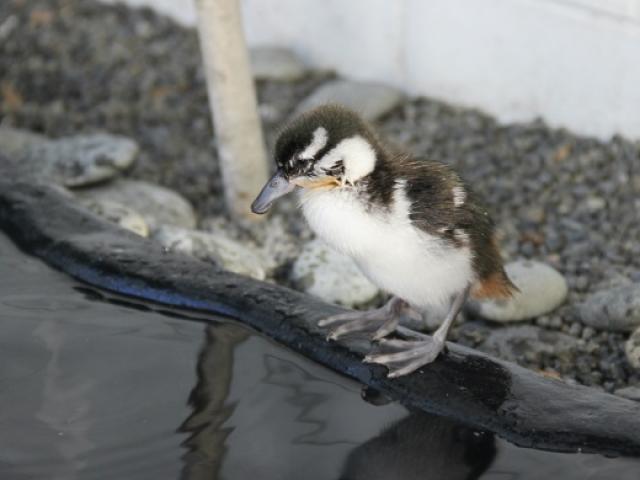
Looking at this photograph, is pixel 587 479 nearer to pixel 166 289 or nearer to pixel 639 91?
pixel 166 289

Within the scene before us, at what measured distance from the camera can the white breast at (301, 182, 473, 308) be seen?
3.33 meters

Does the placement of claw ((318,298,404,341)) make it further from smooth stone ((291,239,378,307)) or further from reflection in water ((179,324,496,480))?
smooth stone ((291,239,378,307))

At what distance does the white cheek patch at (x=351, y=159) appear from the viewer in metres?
3.32

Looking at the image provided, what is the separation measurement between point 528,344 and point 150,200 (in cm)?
229

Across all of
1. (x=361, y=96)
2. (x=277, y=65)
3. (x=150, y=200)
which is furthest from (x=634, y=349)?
(x=277, y=65)

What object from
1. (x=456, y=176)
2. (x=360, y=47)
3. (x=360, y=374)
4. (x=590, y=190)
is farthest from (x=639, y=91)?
(x=360, y=374)

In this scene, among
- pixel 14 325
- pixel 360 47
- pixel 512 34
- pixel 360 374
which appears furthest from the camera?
pixel 360 47

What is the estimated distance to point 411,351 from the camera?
347cm

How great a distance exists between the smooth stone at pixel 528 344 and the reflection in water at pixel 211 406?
1.21 m

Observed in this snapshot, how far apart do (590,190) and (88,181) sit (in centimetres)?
262

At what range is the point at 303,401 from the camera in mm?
3383

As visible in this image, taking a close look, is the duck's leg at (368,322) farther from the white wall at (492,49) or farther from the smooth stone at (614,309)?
the white wall at (492,49)

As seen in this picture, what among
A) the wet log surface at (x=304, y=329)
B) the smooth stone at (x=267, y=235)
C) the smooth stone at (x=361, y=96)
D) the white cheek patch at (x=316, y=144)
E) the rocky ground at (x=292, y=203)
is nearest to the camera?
the wet log surface at (x=304, y=329)

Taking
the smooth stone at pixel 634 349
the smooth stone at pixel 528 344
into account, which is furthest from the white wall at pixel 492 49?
the smooth stone at pixel 634 349
